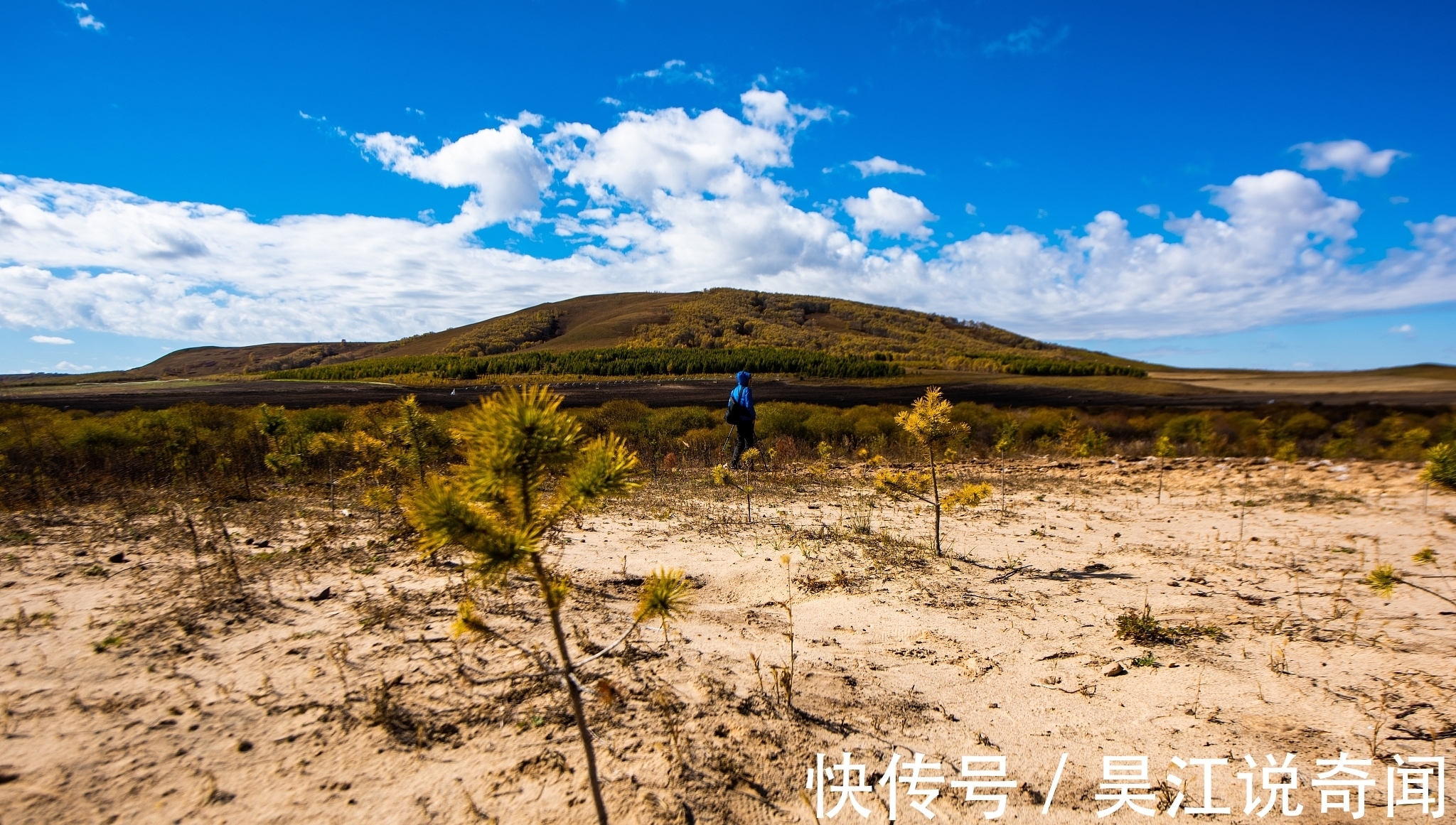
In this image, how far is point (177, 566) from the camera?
525cm

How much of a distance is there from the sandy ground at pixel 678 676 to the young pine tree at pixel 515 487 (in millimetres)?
630

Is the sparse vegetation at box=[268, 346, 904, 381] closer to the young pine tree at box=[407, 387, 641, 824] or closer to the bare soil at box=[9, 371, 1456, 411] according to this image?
the bare soil at box=[9, 371, 1456, 411]

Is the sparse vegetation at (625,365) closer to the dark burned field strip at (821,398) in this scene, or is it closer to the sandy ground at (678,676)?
the dark burned field strip at (821,398)

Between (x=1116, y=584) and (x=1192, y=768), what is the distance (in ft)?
11.0

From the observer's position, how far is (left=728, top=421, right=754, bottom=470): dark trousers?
11789 millimetres

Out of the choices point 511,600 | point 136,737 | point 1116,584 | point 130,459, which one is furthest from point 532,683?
point 130,459

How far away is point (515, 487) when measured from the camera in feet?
6.16

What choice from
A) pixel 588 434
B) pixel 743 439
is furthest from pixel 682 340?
pixel 588 434

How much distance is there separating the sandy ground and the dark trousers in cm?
491

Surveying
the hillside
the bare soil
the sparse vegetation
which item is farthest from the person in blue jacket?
the hillside

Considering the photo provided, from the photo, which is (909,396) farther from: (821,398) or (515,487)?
(515,487)

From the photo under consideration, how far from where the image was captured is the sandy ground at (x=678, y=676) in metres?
2.64

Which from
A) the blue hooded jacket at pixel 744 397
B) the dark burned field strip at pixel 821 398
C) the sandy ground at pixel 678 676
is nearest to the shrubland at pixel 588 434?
the sandy ground at pixel 678 676

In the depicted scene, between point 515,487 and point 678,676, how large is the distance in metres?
2.28
